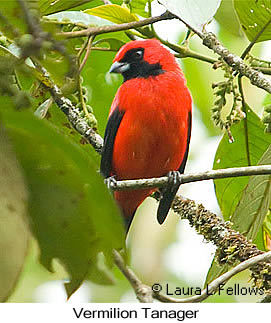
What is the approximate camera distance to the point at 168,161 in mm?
3025

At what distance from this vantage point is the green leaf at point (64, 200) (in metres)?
0.69

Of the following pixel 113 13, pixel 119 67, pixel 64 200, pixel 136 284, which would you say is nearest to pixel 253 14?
pixel 113 13

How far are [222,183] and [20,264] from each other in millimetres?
2053

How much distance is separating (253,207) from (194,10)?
831 mm

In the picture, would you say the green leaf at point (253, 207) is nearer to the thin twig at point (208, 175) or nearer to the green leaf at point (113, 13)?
the thin twig at point (208, 175)

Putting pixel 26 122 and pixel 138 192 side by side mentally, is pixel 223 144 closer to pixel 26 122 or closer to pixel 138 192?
pixel 138 192

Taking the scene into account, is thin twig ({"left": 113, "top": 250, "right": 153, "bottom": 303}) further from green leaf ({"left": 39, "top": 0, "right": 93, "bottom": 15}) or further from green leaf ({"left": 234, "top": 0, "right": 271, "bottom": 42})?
green leaf ({"left": 234, "top": 0, "right": 271, "bottom": 42})

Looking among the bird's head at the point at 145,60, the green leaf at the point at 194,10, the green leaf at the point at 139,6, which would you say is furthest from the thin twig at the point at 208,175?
the bird's head at the point at 145,60

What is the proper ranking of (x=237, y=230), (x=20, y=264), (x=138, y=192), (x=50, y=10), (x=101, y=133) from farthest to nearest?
(x=138, y=192) < (x=101, y=133) < (x=237, y=230) < (x=50, y=10) < (x=20, y=264)

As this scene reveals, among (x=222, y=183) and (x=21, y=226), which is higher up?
(x=21, y=226)

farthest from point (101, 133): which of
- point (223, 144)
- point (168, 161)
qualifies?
point (223, 144)

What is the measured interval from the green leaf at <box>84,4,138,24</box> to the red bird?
68 centimetres

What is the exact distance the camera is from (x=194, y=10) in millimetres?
1742

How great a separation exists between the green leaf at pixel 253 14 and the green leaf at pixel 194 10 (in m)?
0.64
